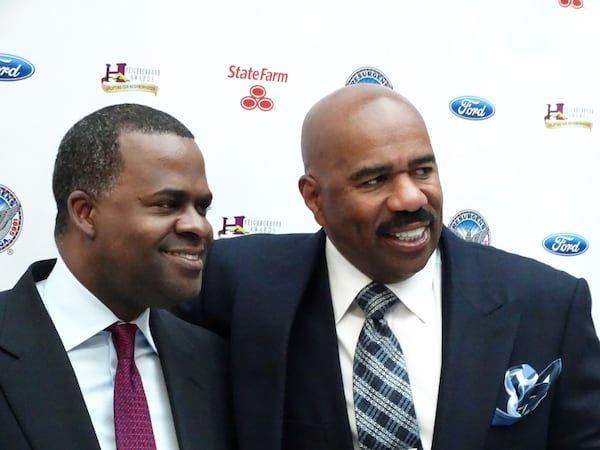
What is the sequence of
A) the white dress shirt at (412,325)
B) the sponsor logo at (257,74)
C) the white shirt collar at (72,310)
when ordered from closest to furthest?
the white shirt collar at (72,310) < the white dress shirt at (412,325) < the sponsor logo at (257,74)

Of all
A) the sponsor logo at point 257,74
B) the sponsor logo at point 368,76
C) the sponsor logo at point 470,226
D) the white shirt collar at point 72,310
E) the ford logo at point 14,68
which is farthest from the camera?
the sponsor logo at point 470,226

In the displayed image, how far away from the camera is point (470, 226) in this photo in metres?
2.17

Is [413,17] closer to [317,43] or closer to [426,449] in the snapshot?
[317,43]

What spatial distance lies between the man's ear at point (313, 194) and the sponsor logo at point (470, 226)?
0.72 metres

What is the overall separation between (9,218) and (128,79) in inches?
17.6

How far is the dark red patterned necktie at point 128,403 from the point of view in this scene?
1.23 meters

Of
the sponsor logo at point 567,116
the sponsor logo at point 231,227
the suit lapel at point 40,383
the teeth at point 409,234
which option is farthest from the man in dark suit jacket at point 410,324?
the sponsor logo at point 567,116

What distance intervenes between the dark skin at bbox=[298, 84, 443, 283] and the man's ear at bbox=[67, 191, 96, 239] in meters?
0.46

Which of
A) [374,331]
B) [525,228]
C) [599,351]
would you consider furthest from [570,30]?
[374,331]

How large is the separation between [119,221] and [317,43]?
93 centimetres

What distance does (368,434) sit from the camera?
1.36 m

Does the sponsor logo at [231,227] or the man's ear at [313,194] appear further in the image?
the sponsor logo at [231,227]

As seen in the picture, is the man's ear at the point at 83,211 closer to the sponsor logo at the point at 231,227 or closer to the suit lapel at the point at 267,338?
the suit lapel at the point at 267,338

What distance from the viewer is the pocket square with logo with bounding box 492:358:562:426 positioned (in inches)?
54.2
